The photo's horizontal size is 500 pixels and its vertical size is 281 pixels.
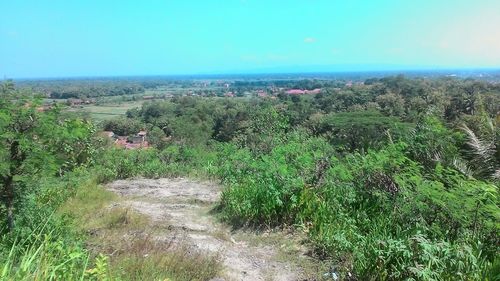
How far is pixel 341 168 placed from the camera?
4.62 metres

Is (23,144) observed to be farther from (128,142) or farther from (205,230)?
(128,142)

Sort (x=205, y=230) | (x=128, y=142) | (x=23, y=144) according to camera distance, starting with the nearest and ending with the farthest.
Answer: (x=23, y=144) < (x=205, y=230) < (x=128, y=142)

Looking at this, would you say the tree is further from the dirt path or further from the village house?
the village house

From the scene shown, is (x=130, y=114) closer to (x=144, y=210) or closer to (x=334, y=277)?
(x=144, y=210)

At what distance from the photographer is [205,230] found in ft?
16.0

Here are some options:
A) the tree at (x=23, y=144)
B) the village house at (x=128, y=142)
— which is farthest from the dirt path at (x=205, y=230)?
the village house at (x=128, y=142)

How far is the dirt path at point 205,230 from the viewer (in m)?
3.74

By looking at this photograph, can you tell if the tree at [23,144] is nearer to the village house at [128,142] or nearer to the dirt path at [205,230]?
the dirt path at [205,230]

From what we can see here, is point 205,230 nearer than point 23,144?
No

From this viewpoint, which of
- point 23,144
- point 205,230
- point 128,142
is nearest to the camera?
point 23,144

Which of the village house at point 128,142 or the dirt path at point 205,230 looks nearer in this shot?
the dirt path at point 205,230

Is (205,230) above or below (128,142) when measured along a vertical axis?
above

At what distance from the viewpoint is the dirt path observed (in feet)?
12.3

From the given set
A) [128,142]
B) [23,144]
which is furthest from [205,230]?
[128,142]
